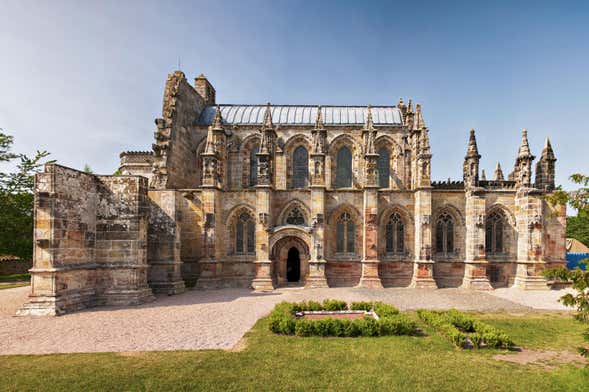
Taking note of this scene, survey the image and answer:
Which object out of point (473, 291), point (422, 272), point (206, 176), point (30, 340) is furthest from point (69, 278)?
point (473, 291)

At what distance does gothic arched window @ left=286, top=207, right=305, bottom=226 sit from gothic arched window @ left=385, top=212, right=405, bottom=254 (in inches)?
249

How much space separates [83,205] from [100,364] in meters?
10.6

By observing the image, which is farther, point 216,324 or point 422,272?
point 422,272

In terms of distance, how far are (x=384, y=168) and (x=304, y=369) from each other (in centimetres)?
2248

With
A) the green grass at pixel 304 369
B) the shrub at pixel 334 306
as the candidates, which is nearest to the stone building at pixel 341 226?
the shrub at pixel 334 306

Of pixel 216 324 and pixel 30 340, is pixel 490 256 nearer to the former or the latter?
pixel 216 324

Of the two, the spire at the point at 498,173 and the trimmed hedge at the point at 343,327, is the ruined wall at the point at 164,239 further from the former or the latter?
the spire at the point at 498,173

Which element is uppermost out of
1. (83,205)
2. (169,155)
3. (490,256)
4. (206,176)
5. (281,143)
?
(281,143)

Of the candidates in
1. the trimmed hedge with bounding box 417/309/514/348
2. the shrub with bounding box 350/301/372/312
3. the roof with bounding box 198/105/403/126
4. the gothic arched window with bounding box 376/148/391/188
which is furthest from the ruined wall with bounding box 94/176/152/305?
the gothic arched window with bounding box 376/148/391/188

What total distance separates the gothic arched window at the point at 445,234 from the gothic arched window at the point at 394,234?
107 inches

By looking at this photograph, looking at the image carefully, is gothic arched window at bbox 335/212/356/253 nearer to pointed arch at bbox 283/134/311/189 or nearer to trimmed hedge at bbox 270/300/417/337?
pointed arch at bbox 283/134/311/189

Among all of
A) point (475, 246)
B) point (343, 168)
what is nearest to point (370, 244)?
point (475, 246)

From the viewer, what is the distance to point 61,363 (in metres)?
8.90

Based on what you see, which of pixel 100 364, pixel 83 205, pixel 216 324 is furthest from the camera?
pixel 83 205
